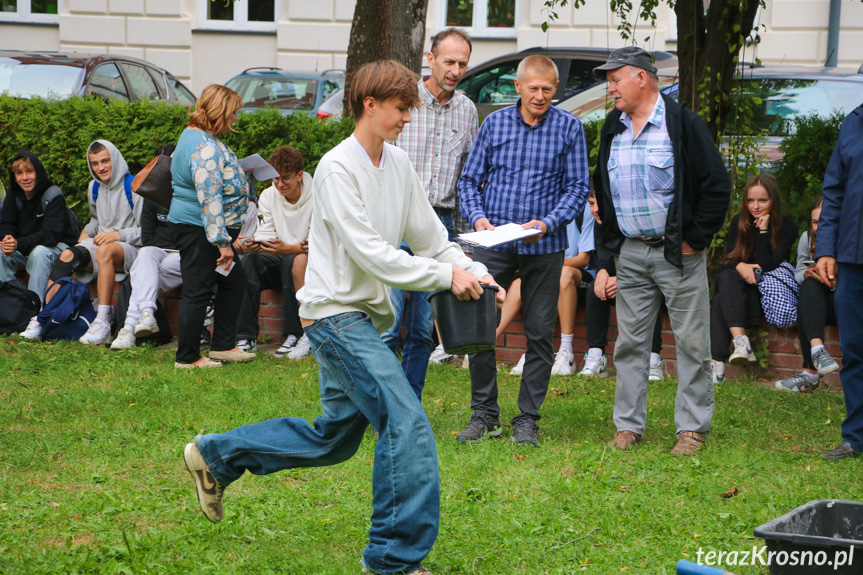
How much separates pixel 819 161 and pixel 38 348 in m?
6.93

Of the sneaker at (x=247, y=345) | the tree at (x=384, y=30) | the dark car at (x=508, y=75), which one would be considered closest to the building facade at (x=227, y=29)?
the dark car at (x=508, y=75)

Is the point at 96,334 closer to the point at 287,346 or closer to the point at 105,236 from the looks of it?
the point at 105,236

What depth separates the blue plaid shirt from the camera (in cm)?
587

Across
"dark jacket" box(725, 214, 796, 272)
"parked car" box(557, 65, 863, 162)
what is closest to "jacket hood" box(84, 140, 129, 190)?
"parked car" box(557, 65, 863, 162)

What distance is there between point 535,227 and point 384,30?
5.24m

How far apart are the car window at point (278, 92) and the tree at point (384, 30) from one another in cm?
543

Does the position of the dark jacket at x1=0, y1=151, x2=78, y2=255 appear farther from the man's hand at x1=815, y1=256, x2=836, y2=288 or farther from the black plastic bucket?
the man's hand at x1=815, y1=256, x2=836, y2=288

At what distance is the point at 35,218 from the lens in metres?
9.56

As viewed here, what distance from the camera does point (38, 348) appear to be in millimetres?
8539

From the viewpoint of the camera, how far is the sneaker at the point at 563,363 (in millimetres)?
7957

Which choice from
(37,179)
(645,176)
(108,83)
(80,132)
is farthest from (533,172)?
(108,83)

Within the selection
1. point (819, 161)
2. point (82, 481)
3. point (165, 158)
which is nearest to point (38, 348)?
point (165, 158)

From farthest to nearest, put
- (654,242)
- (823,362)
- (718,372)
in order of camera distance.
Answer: (718,372), (823,362), (654,242)

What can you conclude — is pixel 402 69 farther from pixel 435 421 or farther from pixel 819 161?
pixel 819 161
